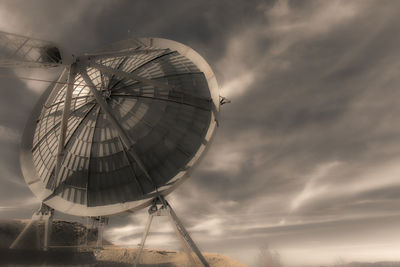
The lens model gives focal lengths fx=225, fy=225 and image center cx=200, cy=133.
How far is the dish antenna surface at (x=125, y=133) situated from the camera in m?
22.4

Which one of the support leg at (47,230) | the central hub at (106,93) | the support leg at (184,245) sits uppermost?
the central hub at (106,93)

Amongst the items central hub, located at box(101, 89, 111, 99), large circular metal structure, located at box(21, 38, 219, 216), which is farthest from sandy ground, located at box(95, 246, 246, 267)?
central hub, located at box(101, 89, 111, 99)

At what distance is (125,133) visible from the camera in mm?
23031

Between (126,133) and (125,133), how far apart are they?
4.1 inches

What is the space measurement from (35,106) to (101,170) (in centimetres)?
1274

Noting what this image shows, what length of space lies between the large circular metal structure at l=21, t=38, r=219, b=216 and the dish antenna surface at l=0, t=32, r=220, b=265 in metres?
0.11

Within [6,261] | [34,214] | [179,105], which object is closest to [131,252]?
[34,214]

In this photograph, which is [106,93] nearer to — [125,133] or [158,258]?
[125,133]

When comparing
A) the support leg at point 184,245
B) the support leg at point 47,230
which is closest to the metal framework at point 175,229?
the support leg at point 184,245

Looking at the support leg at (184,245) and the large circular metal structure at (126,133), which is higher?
the large circular metal structure at (126,133)

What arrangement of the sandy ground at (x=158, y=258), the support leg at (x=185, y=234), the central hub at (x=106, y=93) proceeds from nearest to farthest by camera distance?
the support leg at (x=185, y=234), the central hub at (x=106, y=93), the sandy ground at (x=158, y=258)

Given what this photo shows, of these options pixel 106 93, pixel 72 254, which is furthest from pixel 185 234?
pixel 106 93

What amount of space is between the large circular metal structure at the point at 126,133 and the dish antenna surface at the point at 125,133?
0.11m

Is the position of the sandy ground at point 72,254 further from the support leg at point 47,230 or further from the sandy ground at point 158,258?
the support leg at point 47,230
